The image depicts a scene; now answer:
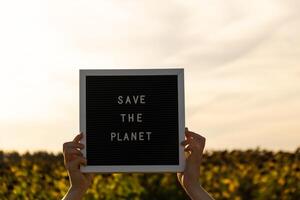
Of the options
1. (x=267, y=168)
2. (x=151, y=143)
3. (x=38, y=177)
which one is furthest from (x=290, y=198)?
(x=151, y=143)

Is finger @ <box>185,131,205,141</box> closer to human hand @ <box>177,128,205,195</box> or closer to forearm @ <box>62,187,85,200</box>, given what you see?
human hand @ <box>177,128,205,195</box>

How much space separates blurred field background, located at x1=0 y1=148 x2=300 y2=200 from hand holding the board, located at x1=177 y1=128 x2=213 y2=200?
13.9ft

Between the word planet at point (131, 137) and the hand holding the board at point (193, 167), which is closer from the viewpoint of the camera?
the hand holding the board at point (193, 167)

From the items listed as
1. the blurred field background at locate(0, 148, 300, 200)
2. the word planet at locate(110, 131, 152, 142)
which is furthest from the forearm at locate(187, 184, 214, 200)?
the blurred field background at locate(0, 148, 300, 200)

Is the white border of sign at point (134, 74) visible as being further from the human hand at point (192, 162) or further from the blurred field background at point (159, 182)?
the blurred field background at point (159, 182)

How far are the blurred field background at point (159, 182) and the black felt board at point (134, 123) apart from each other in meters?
4.06

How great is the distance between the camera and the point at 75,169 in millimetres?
4211

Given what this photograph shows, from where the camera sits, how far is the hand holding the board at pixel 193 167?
4086mm

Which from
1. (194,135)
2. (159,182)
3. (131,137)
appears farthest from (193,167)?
(159,182)

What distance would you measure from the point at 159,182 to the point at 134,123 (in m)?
4.23

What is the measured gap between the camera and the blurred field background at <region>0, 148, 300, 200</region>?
8.57m

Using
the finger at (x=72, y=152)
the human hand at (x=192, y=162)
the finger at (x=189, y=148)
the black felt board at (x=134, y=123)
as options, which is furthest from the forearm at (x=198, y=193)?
the finger at (x=72, y=152)

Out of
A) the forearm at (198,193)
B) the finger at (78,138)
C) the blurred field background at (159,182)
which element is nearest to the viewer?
the forearm at (198,193)

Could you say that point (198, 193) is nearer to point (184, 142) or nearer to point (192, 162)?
point (192, 162)
